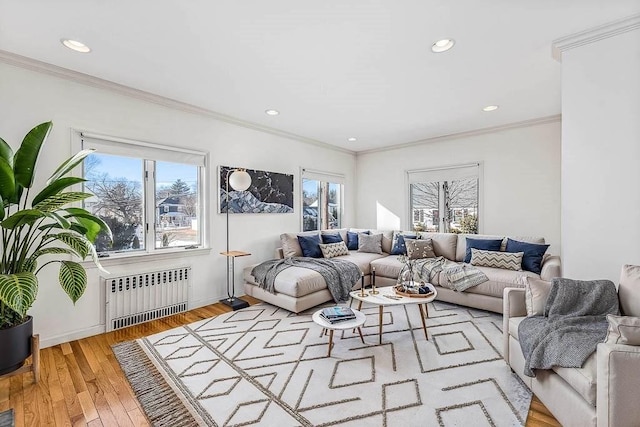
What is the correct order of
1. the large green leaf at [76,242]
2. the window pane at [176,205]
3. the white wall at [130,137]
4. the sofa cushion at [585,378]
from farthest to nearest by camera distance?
the window pane at [176,205] → the white wall at [130,137] → the large green leaf at [76,242] → the sofa cushion at [585,378]

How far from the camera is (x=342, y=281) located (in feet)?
12.7

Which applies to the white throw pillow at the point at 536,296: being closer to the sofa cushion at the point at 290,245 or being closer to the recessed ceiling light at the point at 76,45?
the sofa cushion at the point at 290,245

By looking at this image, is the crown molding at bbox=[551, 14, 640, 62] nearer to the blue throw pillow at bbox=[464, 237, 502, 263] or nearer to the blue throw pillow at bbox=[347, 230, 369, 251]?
the blue throw pillow at bbox=[464, 237, 502, 263]

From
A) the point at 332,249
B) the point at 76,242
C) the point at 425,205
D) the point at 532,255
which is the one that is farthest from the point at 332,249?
the point at 76,242

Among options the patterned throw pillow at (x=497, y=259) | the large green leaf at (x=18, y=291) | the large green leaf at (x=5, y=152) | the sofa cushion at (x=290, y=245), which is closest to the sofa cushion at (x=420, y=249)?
the patterned throw pillow at (x=497, y=259)

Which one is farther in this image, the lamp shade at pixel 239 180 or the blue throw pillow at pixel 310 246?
the blue throw pillow at pixel 310 246

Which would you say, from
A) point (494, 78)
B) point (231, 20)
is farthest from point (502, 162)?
point (231, 20)

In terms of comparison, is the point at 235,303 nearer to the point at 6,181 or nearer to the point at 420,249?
the point at 6,181

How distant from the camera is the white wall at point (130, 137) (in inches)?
102

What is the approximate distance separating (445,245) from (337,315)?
2682mm

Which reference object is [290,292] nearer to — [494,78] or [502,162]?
[494,78]

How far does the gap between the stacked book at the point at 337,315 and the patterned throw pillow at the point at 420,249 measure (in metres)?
2.18

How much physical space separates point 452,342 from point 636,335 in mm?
1542

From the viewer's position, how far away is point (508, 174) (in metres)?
4.53
